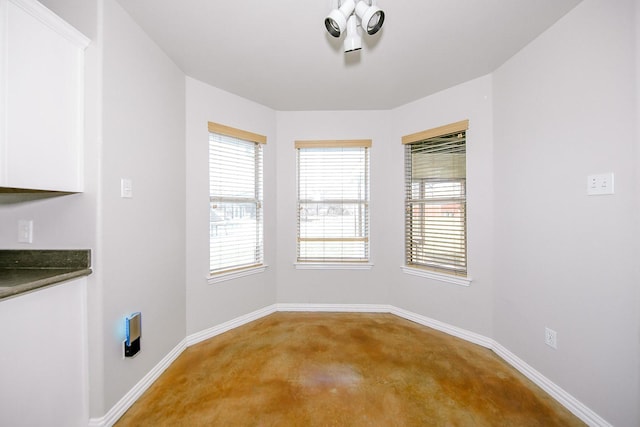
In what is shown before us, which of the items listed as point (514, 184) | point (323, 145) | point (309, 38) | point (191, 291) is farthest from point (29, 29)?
point (514, 184)

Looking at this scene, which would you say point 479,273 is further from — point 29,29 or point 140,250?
point 29,29

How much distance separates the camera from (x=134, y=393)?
166cm

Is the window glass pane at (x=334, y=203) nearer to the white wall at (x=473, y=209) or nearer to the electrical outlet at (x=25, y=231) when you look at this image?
the white wall at (x=473, y=209)

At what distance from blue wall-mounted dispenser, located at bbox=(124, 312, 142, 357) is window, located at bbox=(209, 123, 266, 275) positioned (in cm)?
87

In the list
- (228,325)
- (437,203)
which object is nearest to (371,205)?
(437,203)

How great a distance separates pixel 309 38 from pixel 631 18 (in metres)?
1.83

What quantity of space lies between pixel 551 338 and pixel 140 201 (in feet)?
10.0

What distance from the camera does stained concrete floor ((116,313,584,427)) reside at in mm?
1524

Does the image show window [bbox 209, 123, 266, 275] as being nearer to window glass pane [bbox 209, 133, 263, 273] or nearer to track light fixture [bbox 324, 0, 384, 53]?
window glass pane [bbox 209, 133, 263, 273]

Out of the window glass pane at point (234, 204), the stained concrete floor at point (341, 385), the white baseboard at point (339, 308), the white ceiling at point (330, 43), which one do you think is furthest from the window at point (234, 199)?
the stained concrete floor at point (341, 385)

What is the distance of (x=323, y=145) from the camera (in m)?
3.07

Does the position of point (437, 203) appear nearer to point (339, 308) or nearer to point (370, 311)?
point (370, 311)

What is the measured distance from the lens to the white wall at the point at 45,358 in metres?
1.09

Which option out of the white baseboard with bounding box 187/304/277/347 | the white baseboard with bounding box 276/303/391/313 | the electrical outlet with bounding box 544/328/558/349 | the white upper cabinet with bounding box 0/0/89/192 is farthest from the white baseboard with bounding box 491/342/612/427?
the white upper cabinet with bounding box 0/0/89/192
